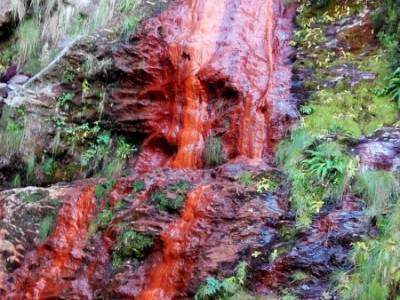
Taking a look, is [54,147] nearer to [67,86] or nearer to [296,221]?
[67,86]

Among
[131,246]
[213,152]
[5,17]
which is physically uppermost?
[5,17]

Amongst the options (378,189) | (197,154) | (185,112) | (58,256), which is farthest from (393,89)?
(58,256)

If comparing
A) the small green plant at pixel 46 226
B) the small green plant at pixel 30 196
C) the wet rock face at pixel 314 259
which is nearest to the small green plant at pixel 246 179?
the wet rock face at pixel 314 259

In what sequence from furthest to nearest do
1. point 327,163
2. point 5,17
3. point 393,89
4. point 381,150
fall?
1. point 5,17
2. point 393,89
3. point 381,150
4. point 327,163

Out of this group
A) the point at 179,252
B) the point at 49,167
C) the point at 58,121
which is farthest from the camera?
the point at 58,121

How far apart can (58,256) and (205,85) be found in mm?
3671

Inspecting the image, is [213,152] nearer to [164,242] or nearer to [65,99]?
[164,242]

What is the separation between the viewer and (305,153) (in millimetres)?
7516

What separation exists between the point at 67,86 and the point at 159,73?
1733 mm

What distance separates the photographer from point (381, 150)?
7.22 meters

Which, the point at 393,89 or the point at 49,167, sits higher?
the point at 393,89

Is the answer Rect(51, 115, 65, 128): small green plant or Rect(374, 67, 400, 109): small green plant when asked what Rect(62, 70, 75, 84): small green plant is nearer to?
Rect(51, 115, 65, 128): small green plant

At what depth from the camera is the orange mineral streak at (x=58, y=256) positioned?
22.7ft

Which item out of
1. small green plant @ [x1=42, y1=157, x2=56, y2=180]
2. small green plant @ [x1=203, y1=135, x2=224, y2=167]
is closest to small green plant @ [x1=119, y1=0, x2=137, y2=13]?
small green plant @ [x1=42, y1=157, x2=56, y2=180]
